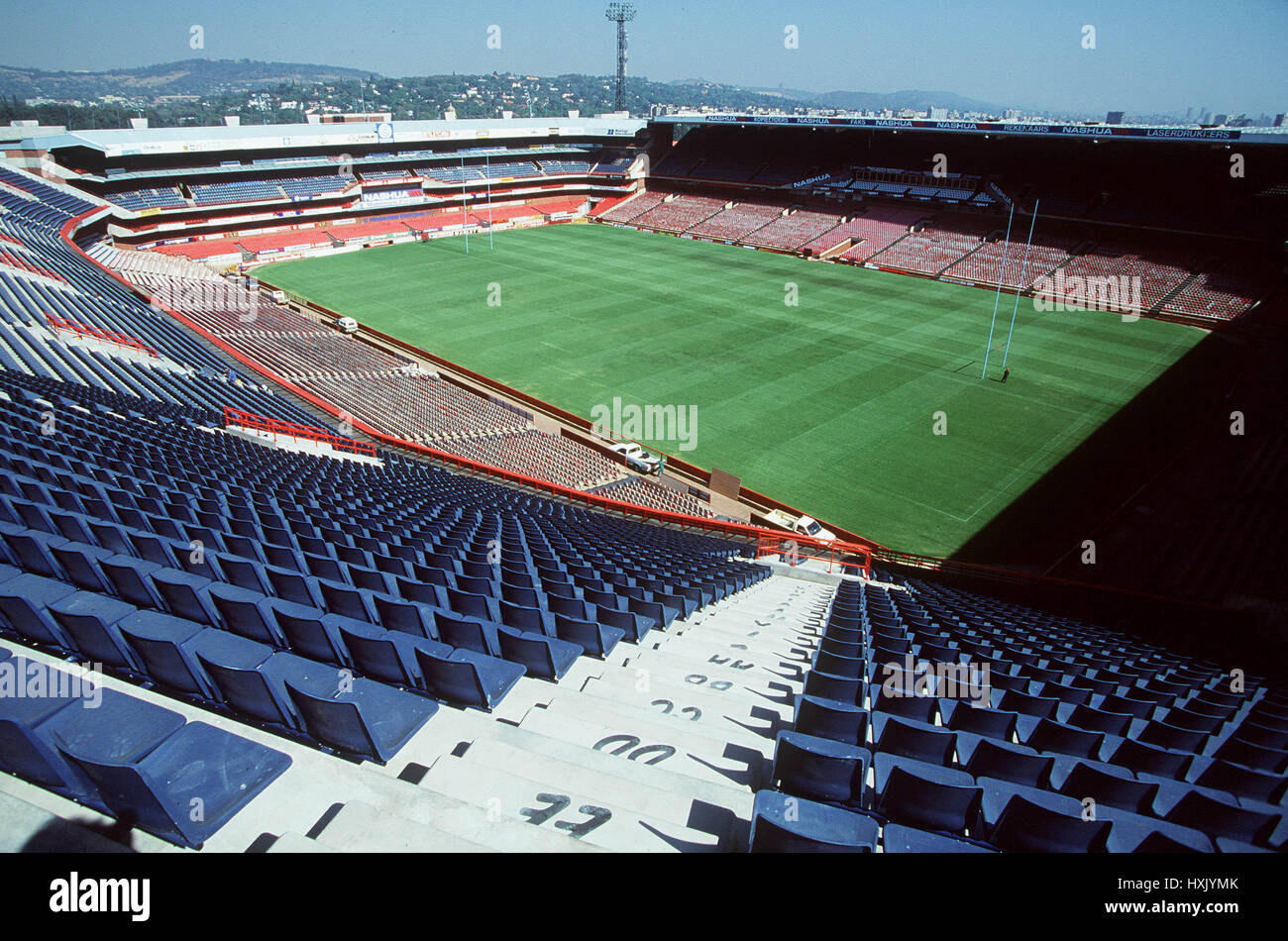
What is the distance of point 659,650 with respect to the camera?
326 inches

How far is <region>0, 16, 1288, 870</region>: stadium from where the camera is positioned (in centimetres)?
443

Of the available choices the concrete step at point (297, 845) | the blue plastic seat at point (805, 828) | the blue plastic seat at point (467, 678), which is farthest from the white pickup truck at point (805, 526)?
the concrete step at point (297, 845)

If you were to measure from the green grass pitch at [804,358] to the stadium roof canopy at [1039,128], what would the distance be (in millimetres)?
12016

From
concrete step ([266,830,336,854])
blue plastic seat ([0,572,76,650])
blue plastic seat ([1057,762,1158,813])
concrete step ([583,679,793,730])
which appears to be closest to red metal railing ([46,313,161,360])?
blue plastic seat ([0,572,76,650])

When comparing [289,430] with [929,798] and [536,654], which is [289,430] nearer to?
[536,654]

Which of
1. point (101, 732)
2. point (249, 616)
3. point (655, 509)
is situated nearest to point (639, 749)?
point (101, 732)

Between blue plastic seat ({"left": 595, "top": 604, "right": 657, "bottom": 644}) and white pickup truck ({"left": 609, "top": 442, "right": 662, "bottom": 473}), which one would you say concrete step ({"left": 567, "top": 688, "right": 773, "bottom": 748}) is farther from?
white pickup truck ({"left": 609, "top": 442, "right": 662, "bottom": 473})

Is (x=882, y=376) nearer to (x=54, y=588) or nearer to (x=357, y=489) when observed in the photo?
(x=357, y=489)

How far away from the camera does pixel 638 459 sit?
26062mm

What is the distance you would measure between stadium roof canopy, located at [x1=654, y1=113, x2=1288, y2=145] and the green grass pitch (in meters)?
12.0

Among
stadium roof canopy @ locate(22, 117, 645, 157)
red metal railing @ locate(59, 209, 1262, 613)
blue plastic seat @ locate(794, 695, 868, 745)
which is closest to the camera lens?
blue plastic seat @ locate(794, 695, 868, 745)

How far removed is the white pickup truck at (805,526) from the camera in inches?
847

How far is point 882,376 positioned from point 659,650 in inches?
1171
